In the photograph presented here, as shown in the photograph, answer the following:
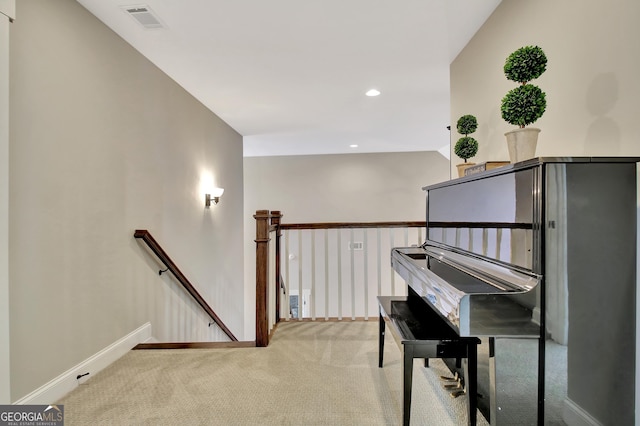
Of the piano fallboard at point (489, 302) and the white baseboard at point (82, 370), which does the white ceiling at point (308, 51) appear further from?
the white baseboard at point (82, 370)

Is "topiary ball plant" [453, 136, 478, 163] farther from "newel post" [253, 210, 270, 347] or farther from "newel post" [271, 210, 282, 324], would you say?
"newel post" [271, 210, 282, 324]

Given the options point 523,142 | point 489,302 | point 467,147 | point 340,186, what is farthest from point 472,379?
point 340,186

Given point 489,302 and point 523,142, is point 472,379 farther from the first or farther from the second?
point 523,142

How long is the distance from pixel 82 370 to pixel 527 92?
2824 millimetres

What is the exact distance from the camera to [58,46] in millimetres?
1848

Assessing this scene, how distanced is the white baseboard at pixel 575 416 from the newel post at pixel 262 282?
192 centimetres

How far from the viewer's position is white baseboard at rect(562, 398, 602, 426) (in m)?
1.12

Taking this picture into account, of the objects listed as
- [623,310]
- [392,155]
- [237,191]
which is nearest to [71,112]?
[623,310]

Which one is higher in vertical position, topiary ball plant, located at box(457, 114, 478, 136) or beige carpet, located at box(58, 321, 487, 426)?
topiary ball plant, located at box(457, 114, 478, 136)

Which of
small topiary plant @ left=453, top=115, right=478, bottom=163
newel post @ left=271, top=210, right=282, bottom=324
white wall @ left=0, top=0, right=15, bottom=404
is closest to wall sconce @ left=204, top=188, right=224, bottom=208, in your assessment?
newel post @ left=271, top=210, right=282, bottom=324

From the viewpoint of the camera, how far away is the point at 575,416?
114 centimetres

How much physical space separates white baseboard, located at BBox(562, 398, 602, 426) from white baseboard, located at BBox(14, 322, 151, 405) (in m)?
2.44

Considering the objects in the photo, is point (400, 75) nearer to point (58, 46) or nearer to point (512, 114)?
point (512, 114)

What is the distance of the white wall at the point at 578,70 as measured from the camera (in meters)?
1.18
